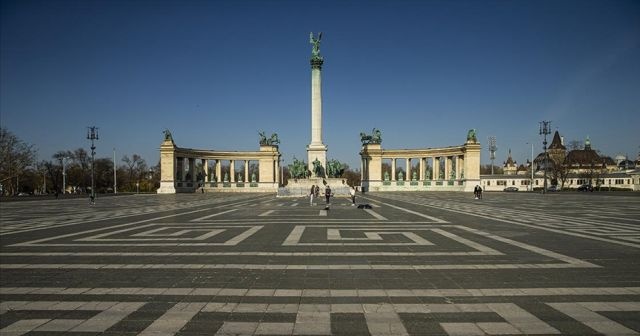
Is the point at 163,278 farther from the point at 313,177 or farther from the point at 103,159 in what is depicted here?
the point at 103,159

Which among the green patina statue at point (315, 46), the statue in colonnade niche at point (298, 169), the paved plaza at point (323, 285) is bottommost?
the paved plaza at point (323, 285)

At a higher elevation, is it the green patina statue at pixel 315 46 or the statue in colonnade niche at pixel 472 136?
the green patina statue at pixel 315 46

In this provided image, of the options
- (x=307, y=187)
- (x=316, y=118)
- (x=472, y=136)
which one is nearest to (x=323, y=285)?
(x=307, y=187)

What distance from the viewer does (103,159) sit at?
110938mm

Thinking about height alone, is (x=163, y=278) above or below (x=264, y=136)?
below

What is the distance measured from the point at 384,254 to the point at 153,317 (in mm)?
6388

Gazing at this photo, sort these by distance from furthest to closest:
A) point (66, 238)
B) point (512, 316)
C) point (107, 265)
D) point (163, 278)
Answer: point (66, 238) → point (107, 265) → point (163, 278) → point (512, 316)

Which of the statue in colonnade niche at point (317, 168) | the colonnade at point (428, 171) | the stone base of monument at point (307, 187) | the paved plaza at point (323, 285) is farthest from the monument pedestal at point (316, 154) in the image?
the paved plaza at point (323, 285)

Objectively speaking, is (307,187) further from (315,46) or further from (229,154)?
(229,154)

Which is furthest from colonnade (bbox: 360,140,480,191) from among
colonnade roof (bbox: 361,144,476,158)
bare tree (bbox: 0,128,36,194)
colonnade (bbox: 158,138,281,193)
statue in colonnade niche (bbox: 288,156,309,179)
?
bare tree (bbox: 0,128,36,194)

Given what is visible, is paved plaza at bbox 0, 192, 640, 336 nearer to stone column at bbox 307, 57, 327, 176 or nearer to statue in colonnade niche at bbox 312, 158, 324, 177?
statue in colonnade niche at bbox 312, 158, 324, 177

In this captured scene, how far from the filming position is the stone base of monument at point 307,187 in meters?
56.2

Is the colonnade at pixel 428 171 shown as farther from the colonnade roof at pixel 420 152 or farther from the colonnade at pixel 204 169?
the colonnade at pixel 204 169

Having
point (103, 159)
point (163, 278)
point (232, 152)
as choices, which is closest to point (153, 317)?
point (163, 278)
